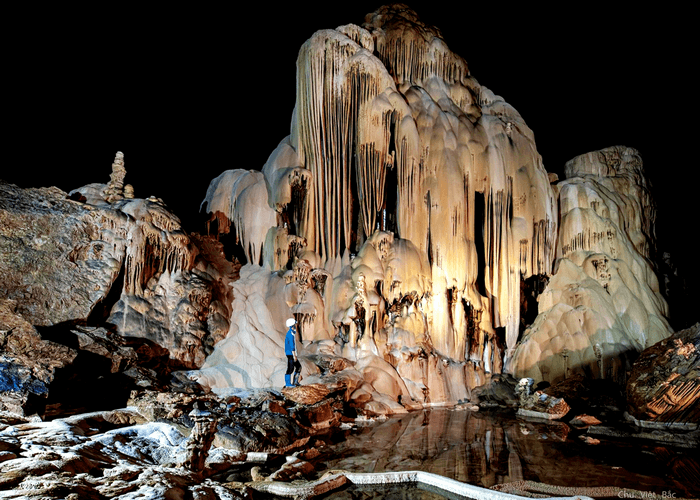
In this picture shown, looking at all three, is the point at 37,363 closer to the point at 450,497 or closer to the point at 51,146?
the point at 450,497

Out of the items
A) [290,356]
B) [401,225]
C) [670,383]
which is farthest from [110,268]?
[670,383]

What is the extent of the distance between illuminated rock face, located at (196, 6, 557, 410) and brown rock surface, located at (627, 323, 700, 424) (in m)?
4.10

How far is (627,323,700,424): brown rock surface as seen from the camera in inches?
325

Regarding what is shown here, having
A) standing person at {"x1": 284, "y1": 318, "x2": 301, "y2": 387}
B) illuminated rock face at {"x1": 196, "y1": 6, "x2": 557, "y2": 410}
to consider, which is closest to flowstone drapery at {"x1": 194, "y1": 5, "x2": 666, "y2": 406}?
illuminated rock face at {"x1": 196, "y1": 6, "x2": 557, "y2": 410}

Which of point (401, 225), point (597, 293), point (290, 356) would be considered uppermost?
point (401, 225)

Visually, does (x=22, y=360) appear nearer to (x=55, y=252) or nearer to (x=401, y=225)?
(x=55, y=252)

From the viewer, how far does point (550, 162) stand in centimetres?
1867

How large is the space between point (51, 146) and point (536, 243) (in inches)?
566

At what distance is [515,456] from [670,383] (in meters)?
4.28

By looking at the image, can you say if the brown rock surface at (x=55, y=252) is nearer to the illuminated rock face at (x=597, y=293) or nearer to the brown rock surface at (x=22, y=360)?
the brown rock surface at (x=22, y=360)

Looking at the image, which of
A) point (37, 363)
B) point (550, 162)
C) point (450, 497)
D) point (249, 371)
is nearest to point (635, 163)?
point (550, 162)

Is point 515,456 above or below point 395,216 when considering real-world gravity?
below

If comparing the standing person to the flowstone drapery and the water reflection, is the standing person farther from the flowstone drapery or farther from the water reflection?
the flowstone drapery

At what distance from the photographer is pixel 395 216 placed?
531 inches
